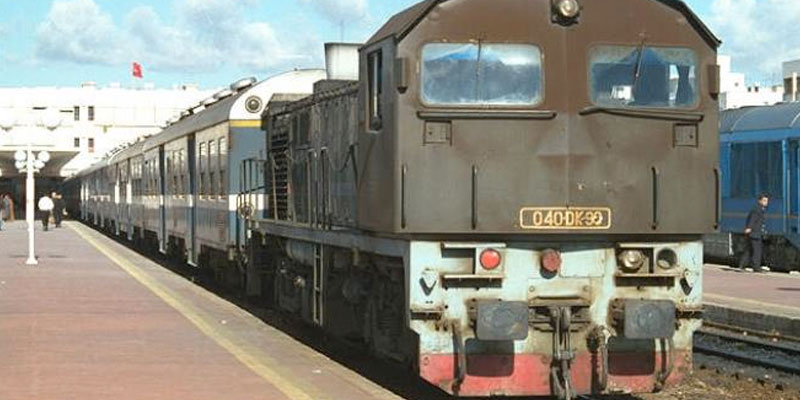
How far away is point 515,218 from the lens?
9508 mm

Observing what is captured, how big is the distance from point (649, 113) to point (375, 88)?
2.22 metres

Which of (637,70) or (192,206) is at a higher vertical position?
(637,70)

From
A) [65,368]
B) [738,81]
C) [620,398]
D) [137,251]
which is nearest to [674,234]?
[620,398]

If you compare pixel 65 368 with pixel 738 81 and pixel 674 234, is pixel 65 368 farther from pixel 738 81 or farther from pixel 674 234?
pixel 738 81

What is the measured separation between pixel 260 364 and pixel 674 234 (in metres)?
4.49

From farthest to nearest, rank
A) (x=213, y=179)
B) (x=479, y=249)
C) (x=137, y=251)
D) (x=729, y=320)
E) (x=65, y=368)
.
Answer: (x=137, y=251), (x=213, y=179), (x=729, y=320), (x=65, y=368), (x=479, y=249)

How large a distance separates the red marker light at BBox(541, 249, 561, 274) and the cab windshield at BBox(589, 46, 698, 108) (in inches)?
48.6

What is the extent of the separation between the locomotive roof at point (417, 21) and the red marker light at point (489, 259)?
1.76m

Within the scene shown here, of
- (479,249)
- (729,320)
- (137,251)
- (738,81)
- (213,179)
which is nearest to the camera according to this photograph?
(479,249)

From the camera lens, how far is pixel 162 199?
2812 cm

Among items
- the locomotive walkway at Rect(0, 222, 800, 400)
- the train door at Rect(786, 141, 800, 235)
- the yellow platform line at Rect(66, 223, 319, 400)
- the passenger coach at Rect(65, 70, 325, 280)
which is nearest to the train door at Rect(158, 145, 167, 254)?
the passenger coach at Rect(65, 70, 325, 280)

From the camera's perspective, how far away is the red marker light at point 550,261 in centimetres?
952

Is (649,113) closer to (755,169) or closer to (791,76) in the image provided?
(755,169)

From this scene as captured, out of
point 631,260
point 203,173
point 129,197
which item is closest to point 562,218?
point 631,260
